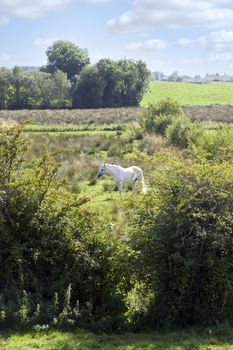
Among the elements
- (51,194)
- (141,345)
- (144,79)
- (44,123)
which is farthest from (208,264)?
(144,79)

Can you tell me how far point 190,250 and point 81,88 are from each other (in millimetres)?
75422

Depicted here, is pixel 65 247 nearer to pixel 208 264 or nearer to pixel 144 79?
pixel 208 264

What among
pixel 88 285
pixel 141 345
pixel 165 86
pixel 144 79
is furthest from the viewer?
pixel 165 86

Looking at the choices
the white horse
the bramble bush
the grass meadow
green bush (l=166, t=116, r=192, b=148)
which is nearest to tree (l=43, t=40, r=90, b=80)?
the grass meadow

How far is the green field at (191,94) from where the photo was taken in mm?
91719

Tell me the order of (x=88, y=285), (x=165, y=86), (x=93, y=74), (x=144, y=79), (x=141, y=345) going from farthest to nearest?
(x=165, y=86) < (x=144, y=79) < (x=93, y=74) < (x=88, y=285) < (x=141, y=345)

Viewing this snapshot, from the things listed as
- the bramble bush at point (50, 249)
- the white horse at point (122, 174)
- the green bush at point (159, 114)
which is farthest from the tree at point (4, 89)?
the bramble bush at point (50, 249)

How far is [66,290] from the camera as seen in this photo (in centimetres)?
988

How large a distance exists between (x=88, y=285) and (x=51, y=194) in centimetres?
236

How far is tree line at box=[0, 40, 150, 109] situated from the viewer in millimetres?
82438

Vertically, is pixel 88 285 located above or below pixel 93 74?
below

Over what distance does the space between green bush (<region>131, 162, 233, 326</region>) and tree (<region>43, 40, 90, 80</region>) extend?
320 ft

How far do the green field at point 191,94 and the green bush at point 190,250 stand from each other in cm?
7649

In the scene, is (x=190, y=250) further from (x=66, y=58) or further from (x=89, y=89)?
(x=66, y=58)
